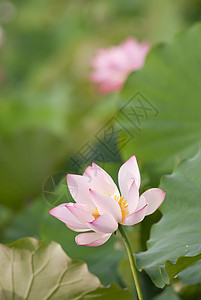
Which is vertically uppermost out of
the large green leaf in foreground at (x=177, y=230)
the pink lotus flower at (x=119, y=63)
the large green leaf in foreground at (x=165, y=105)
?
the pink lotus flower at (x=119, y=63)

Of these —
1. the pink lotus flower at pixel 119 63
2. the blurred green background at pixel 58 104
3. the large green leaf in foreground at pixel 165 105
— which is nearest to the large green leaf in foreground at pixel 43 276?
the blurred green background at pixel 58 104

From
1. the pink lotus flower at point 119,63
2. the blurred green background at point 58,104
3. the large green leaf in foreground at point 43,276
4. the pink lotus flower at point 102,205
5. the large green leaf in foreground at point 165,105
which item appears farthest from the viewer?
the pink lotus flower at point 119,63

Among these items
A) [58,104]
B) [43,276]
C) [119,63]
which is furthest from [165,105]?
[58,104]

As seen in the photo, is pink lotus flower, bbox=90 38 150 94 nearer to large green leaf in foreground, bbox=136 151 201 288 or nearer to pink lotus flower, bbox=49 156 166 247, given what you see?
large green leaf in foreground, bbox=136 151 201 288

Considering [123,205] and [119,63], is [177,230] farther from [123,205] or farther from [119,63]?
[119,63]

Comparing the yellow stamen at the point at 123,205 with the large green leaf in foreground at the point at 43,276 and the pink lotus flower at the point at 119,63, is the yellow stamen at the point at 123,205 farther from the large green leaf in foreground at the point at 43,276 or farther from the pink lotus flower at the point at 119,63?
the pink lotus flower at the point at 119,63

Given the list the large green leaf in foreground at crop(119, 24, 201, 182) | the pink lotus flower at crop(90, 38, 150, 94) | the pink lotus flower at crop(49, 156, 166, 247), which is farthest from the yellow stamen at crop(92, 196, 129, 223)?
the pink lotus flower at crop(90, 38, 150, 94)
